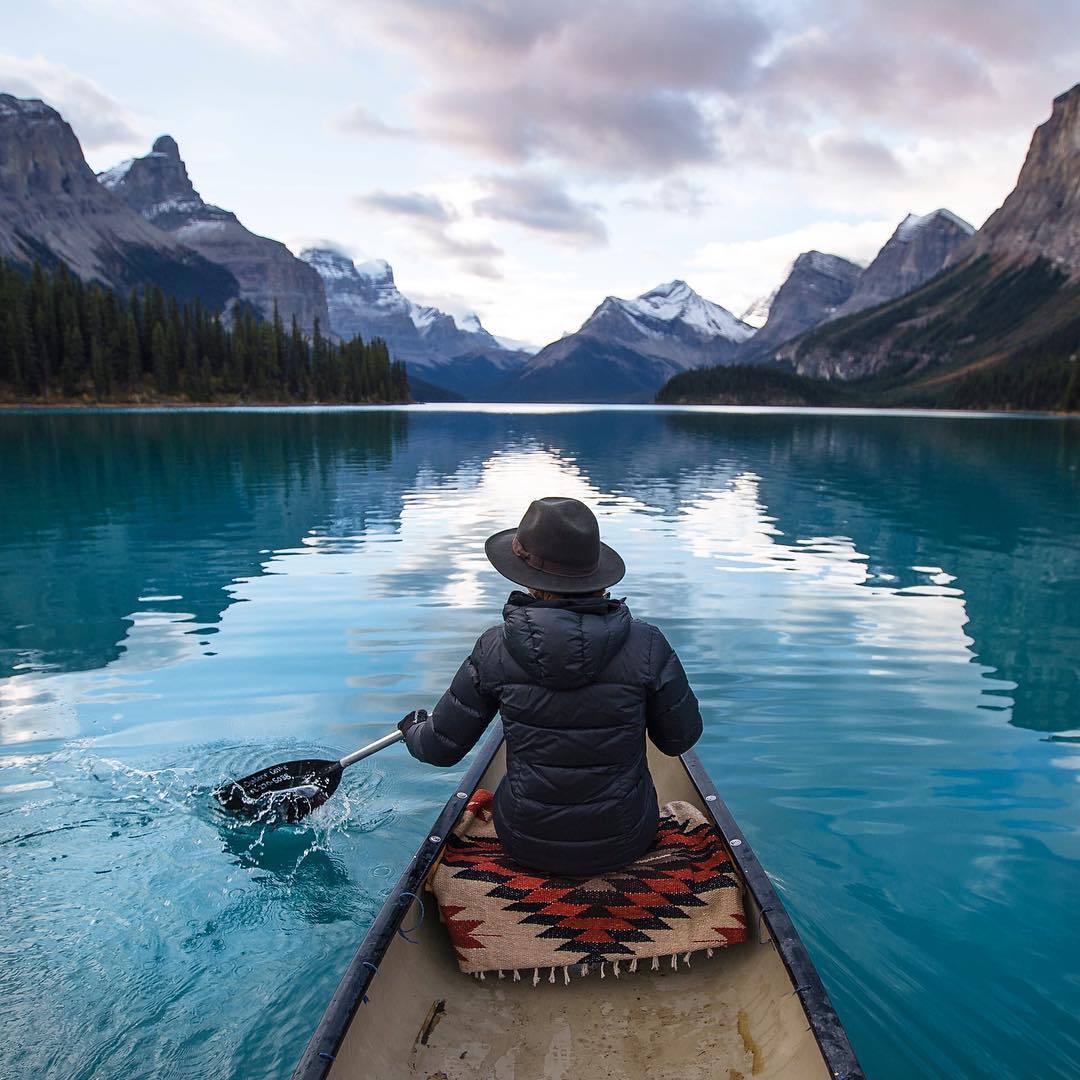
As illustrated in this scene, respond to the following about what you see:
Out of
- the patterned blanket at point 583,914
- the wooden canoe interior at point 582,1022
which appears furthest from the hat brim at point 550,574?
the wooden canoe interior at point 582,1022

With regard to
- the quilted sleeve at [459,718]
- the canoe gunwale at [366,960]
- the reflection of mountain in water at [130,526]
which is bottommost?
the reflection of mountain in water at [130,526]

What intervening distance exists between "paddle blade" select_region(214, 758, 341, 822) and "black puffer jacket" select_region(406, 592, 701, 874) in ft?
11.1

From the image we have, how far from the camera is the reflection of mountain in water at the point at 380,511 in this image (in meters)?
16.7

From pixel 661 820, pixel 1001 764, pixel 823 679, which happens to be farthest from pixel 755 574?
pixel 661 820

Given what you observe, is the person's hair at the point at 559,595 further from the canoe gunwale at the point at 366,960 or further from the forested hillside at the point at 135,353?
the forested hillside at the point at 135,353

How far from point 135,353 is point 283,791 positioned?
5633 inches

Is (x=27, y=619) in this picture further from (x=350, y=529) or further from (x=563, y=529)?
(x=563, y=529)

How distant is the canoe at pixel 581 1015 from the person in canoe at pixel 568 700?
2.72 ft

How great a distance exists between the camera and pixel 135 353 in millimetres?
130375

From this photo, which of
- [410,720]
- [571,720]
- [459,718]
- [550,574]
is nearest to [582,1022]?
[571,720]

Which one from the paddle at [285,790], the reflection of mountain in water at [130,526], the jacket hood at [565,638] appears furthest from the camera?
the reflection of mountain in water at [130,526]

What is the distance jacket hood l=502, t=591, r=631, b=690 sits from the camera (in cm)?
471

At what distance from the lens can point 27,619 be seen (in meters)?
16.3

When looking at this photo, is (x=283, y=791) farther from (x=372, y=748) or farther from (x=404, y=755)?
(x=404, y=755)
